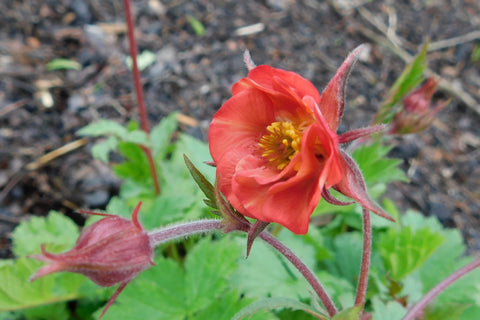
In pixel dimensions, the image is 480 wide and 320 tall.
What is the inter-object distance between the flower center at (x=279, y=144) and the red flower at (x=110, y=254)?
13.9 inches

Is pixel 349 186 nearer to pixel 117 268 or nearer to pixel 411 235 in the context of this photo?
pixel 117 268

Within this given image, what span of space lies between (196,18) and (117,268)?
273 centimetres

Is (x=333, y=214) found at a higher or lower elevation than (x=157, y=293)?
lower

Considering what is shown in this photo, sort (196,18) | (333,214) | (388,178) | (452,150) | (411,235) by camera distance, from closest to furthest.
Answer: (388,178) → (411,235) → (333,214) → (452,150) → (196,18)

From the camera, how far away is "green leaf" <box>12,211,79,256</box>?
6.02 feet

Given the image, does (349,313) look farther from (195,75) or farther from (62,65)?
(62,65)

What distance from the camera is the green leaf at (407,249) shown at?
185cm

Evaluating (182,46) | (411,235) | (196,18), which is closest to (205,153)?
(411,235)

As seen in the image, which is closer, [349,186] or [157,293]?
[349,186]

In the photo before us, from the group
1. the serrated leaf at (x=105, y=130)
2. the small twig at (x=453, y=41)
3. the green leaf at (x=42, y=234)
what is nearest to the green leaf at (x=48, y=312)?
the green leaf at (x=42, y=234)

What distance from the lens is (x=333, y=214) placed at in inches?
90.2

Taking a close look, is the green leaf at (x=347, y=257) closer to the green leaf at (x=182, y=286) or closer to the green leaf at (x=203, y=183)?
the green leaf at (x=182, y=286)

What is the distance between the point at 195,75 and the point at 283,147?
7.19 feet

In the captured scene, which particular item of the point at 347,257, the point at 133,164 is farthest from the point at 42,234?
the point at 347,257
